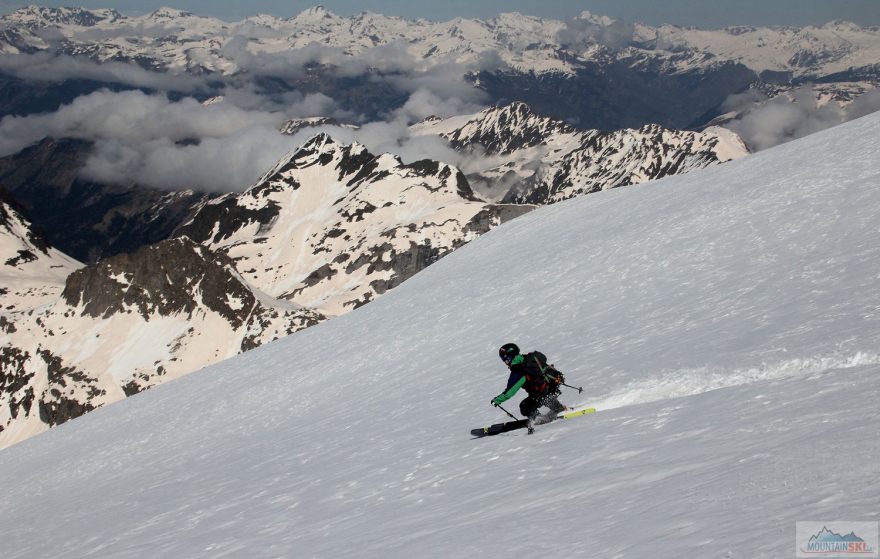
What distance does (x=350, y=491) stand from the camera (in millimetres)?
15383

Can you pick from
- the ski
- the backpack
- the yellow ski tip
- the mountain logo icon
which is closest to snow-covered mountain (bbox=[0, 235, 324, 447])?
the ski

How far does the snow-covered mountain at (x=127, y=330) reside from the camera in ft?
539

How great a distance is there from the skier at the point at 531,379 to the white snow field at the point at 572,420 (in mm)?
782

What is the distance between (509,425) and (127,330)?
183732 millimetres

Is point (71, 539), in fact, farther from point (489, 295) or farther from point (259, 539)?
point (489, 295)

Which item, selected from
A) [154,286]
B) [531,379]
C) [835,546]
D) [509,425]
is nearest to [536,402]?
[531,379]

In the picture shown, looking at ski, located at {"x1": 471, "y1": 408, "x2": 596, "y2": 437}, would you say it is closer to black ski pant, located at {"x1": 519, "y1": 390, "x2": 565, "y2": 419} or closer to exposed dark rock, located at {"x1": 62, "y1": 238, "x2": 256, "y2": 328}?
black ski pant, located at {"x1": 519, "y1": 390, "x2": 565, "y2": 419}

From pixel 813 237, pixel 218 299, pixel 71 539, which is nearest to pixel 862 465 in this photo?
pixel 813 237

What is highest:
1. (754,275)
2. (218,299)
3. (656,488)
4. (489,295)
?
(218,299)

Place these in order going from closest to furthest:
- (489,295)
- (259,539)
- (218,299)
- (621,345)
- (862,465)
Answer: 1. (862,465)
2. (259,539)
3. (621,345)
4. (489,295)
5. (218,299)

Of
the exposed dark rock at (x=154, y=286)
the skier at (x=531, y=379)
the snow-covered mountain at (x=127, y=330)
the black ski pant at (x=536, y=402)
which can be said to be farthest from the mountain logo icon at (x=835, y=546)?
the exposed dark rock at (x=154, y=286)

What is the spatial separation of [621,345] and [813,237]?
831 centimetres

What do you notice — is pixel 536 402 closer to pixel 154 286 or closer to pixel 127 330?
pixel 127 330

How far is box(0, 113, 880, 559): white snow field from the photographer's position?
905 cm
